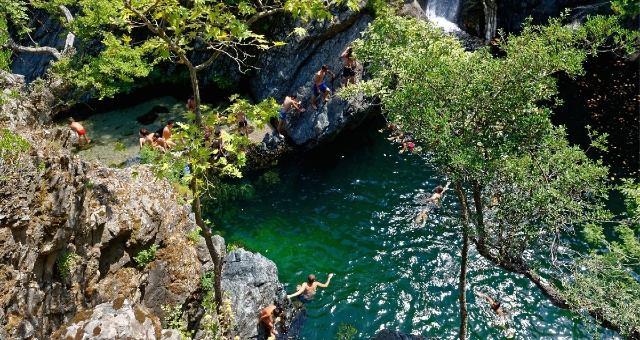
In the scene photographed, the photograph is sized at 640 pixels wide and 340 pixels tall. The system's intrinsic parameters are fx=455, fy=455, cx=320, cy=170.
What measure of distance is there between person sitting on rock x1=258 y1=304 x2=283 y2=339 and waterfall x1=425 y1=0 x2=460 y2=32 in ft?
79.3

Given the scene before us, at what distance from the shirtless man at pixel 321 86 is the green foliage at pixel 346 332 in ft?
40.2

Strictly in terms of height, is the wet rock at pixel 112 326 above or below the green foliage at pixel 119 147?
below

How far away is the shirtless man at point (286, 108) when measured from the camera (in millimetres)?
23172

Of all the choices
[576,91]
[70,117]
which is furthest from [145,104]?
[576,91]

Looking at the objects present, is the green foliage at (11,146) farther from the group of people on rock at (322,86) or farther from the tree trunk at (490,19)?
the tree trunk at (490,19)

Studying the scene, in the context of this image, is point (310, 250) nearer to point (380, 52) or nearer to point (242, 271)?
point (242, 271)

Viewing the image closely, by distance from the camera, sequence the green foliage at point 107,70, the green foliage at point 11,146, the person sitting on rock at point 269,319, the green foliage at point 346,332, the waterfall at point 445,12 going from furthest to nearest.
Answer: the waterfall at point 445,12 → the green foliage at point 107,70 → the green foliage at point 346,332 → the person sitting on rock at point 269,319 → the green foliage at point 11,146

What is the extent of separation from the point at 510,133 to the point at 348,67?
44.1ft

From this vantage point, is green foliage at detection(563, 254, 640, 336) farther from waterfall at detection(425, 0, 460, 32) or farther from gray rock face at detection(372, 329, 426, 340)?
waterfall at detection(425, 0, 460, 32)

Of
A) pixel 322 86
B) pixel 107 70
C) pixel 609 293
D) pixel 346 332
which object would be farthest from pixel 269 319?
pixel 107 70

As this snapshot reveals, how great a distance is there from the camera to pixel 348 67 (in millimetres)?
23234

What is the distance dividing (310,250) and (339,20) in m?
12.6

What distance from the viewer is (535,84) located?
1037 cm

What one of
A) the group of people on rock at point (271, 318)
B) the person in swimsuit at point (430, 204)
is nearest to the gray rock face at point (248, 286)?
the group of people on rock at point (271, 318)
